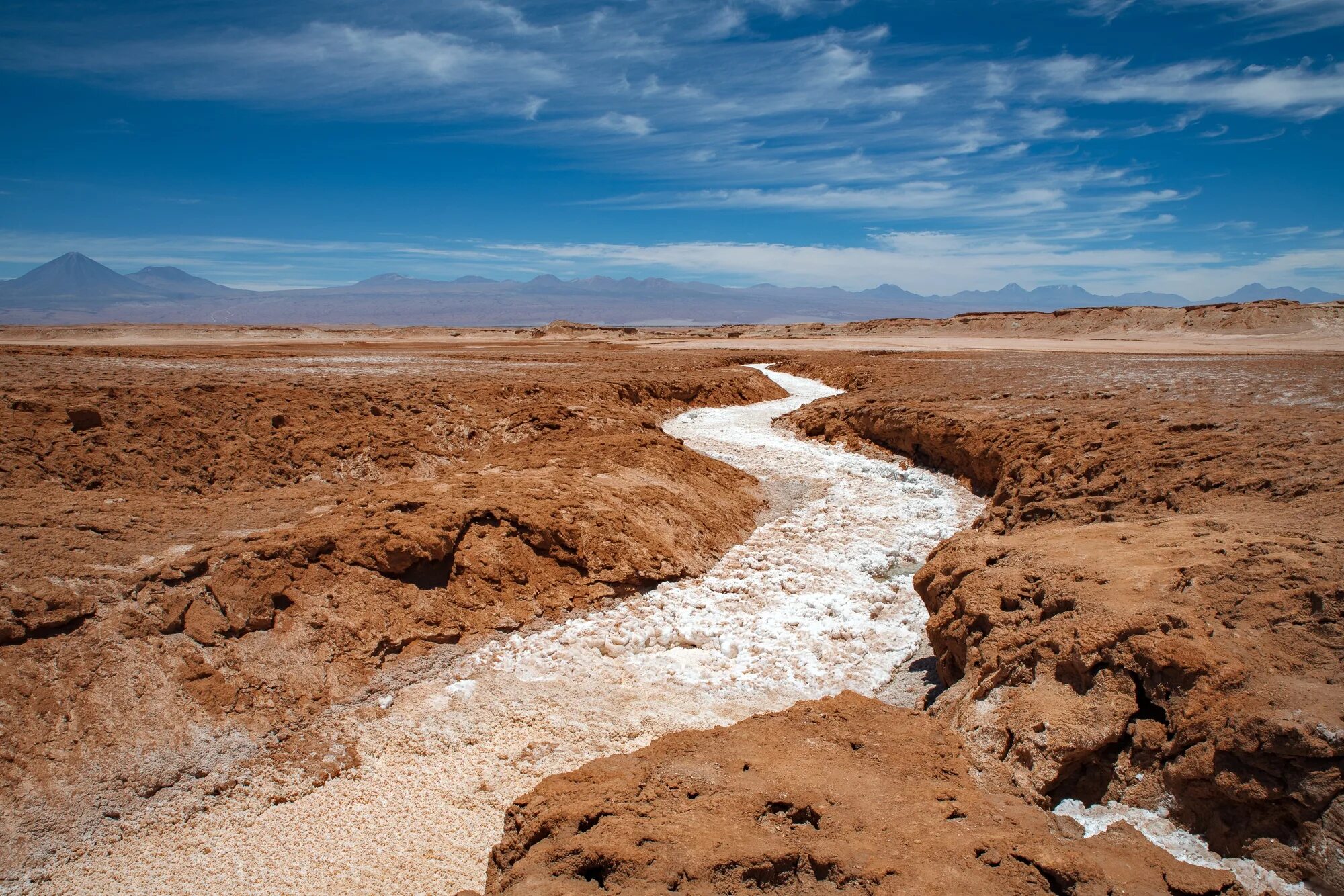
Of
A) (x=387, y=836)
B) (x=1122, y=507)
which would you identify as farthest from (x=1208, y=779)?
(x=1122, y=507)

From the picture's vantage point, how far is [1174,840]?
13.0 ft

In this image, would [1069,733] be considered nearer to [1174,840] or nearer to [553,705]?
[1174,840]

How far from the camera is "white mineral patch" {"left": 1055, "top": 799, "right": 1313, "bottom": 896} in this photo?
3.49 m

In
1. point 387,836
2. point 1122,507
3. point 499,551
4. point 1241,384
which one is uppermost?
point 1241,384

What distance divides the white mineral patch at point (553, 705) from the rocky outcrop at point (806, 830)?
3.77 feet

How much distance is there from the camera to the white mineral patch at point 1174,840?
11.4ft

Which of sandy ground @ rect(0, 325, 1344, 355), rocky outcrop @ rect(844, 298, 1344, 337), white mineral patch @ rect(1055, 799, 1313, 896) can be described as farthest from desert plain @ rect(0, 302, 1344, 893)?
rocky outcrop @ rect(844, 298, 1344, 337)

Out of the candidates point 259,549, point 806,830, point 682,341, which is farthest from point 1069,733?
point 682,341

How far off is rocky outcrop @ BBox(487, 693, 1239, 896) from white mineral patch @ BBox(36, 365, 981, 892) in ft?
3.77

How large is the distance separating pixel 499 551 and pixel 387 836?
390 centimetres

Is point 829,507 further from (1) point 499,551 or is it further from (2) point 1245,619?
(2) point 1245,619

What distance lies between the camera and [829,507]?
13242 millimetres

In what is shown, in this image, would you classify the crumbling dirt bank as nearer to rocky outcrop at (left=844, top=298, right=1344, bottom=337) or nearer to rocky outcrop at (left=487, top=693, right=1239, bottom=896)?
rocky outcrop at (left=487, top=693, right=1239, bottom=896)

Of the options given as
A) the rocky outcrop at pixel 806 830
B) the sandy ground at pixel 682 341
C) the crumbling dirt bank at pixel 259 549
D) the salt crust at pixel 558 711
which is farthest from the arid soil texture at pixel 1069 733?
the sandy ground at pixel 682 341
